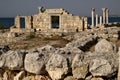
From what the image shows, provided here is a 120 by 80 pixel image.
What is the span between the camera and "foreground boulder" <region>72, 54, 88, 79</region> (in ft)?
19.7

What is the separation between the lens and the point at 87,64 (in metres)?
5.99

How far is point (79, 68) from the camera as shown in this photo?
6023mm

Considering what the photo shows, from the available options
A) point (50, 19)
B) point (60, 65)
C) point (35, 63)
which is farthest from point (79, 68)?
point (50, 19)

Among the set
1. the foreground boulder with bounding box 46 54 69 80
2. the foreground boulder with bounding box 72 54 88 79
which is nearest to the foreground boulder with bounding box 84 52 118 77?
the foreground boulder with bounding box 72 54 88 79

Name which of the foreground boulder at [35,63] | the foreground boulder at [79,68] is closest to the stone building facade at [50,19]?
the foreground boulder at [35,63]

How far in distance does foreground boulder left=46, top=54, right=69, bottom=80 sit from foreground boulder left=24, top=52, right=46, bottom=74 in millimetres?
139

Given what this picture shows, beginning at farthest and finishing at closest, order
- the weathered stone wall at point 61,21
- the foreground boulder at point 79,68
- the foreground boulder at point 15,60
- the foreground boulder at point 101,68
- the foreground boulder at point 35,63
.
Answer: the weathered stone wall at point 61,21
the foreground boulder at point 15,60
the foreground boulder at point 35,63
the foreground boulder at point 79,68
the foreground boulder at point 101,68

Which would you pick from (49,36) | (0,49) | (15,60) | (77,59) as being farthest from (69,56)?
(49,36)

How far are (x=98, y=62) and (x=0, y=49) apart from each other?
9.09 ft

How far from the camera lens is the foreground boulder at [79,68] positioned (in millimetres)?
5992

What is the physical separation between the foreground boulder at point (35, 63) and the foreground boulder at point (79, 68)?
66cm

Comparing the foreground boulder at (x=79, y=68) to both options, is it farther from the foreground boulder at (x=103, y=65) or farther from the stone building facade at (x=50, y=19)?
the stone building facade at (x=50, y=19)

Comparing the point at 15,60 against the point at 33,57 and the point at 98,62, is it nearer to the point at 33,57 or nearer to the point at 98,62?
the point at 33,57

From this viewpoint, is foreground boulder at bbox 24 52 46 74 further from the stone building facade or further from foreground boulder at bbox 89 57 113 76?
the stone building facade
